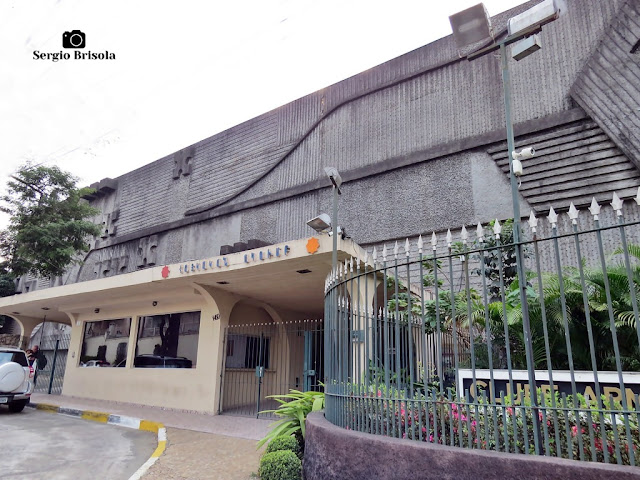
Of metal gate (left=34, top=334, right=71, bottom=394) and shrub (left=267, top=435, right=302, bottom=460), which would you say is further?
metal gate (left=34, top=334, right=71, bottom=394)

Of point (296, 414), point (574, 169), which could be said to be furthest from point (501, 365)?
point (574, 169)

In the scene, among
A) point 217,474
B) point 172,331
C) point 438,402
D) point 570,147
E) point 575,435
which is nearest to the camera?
point 575,435

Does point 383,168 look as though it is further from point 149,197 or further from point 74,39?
point 149,197

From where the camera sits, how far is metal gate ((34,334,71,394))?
52.7 feet

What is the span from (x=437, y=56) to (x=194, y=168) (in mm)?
11252

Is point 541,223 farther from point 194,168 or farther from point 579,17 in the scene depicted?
point 194,168

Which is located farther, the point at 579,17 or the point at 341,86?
the point at 341,86

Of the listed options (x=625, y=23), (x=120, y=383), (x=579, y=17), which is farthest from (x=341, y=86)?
(x=120, y=383)

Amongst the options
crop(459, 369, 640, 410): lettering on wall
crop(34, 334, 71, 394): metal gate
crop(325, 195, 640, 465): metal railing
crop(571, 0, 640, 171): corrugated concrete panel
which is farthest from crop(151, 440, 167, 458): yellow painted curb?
crop(571, 0, 640, 171): corrugated concrete panel

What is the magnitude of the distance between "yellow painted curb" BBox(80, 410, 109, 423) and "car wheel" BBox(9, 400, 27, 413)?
156cm

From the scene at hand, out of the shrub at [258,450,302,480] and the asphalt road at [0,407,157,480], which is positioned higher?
the shrub at [258,450,302,480]

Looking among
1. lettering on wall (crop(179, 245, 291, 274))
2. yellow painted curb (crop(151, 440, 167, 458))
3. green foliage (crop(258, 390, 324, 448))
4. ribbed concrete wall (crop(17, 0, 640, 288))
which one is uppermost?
ribbed concrete wall (crop(17, 0, 640, 288))

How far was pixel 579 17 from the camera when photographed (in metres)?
11.2

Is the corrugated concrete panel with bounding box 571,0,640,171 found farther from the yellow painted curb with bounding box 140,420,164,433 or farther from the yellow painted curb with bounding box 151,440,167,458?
the yellow painted curb with bounding box 140,420,164,433
